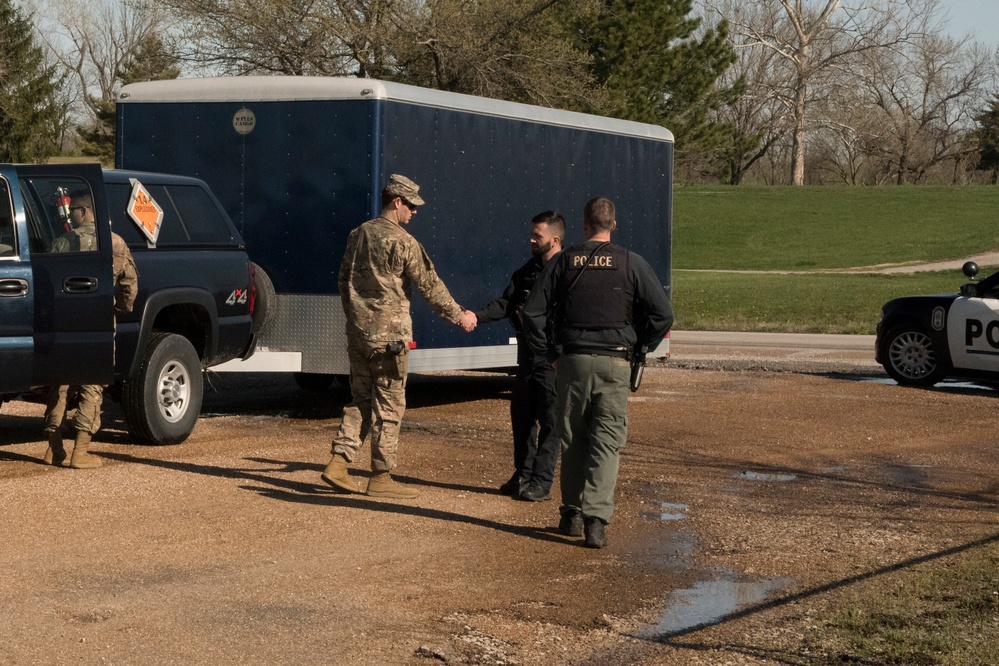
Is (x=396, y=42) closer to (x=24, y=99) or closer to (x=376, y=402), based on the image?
(x=376, y=402)

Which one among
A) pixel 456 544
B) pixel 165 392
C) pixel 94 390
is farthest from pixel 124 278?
pixel 456 544

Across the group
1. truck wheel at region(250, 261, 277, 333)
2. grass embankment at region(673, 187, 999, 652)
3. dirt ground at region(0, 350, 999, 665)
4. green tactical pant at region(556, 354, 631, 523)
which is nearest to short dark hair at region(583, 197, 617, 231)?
green tactical pant at region(556, 354, 631, 523)

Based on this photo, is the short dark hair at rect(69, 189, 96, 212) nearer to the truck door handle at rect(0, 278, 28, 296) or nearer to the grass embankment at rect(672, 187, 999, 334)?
the truck door handle at rect(0, 278, 28, 296)

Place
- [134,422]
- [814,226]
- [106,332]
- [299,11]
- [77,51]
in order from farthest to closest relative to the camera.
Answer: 1. [77,51]
2. [814,226]
3. [299,11]
4. [134,422]
5. [106,332]

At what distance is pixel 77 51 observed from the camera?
81.2 metres

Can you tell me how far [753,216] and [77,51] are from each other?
3903cm

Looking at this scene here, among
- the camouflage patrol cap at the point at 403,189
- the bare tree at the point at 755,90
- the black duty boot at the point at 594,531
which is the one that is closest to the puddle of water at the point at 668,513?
the black duty boot at the point at 594,531

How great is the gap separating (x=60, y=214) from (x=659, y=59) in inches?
1534

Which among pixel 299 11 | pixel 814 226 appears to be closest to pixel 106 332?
pixel 299 11

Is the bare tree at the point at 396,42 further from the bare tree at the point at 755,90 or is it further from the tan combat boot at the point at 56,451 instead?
Result: the bare tree at the point at 755,90

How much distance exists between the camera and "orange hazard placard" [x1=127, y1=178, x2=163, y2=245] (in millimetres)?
10438

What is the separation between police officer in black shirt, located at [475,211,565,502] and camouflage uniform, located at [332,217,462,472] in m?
0.68

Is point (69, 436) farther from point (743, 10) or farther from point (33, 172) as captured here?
point (743, 10)

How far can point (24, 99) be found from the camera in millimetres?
54156
